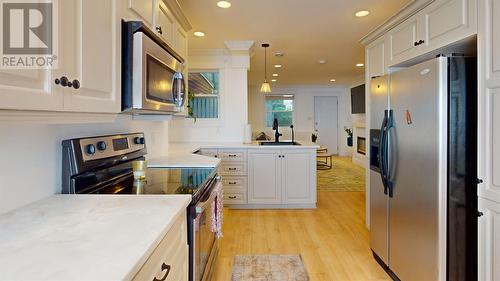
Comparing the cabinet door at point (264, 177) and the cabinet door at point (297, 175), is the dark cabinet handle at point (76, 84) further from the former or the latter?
the cabinet door at point (297, 175)

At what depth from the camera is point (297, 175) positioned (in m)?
3.99

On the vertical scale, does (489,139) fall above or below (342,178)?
above

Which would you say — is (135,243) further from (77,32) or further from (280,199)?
(280,199)

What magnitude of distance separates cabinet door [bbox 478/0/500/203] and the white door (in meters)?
8.17

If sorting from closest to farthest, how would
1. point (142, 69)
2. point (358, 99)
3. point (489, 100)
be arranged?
1. point (142, 69)
2. point (489, 100)
3. point (358, 99)

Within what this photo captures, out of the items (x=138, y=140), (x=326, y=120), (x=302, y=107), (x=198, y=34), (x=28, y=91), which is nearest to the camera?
(x=28, y=91)

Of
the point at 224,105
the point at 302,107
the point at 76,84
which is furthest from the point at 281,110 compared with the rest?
the point at 76,84

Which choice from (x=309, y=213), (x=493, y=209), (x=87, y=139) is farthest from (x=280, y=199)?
(x=87, y=139)

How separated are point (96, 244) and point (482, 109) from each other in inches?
75.3

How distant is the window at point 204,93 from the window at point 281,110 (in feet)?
16.8

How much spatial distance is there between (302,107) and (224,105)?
5469mm

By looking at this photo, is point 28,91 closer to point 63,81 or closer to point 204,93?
point 63,81
